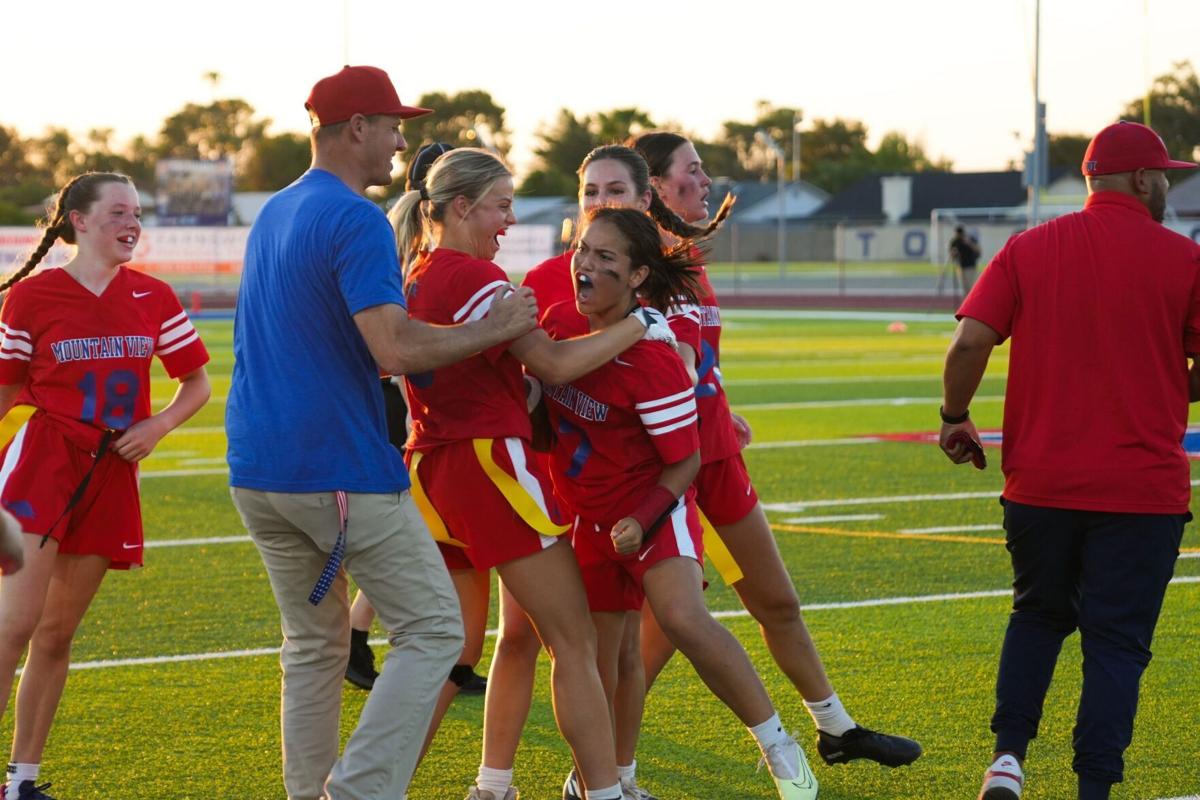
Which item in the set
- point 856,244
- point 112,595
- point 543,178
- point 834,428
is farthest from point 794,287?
point 112,595

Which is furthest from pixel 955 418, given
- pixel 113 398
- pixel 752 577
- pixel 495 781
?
pixel 113 398

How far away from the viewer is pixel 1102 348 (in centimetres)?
494

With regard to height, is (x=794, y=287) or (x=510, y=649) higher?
(x=510, y=649)

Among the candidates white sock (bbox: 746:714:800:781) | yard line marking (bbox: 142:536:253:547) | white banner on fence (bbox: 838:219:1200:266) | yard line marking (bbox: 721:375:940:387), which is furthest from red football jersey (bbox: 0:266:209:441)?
white banner on fence (bbox: 838:219:1200:266)

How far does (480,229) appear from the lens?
15.9 ft

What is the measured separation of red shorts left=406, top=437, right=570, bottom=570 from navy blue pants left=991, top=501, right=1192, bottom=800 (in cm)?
140

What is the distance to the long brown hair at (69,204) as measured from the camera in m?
5.50

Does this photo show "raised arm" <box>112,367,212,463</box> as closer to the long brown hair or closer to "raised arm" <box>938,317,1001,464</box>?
the long brown hair

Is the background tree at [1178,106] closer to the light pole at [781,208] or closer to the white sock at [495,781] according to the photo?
the light pole at [781,208]

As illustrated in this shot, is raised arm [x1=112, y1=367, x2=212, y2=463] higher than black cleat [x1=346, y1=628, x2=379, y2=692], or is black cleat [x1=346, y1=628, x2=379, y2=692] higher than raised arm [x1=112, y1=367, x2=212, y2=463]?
raised arm [x1=112, y1=367, x2=212, y2=463]

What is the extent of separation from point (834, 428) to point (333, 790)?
1168cm

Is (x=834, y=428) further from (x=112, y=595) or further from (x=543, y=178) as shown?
(x=543, y=178)

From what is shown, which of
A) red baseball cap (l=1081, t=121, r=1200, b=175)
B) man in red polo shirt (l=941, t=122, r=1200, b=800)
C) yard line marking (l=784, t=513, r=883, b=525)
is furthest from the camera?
yard line marking (l=784, t=513, r=883, b=525)

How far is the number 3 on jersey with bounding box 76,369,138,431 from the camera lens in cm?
539
